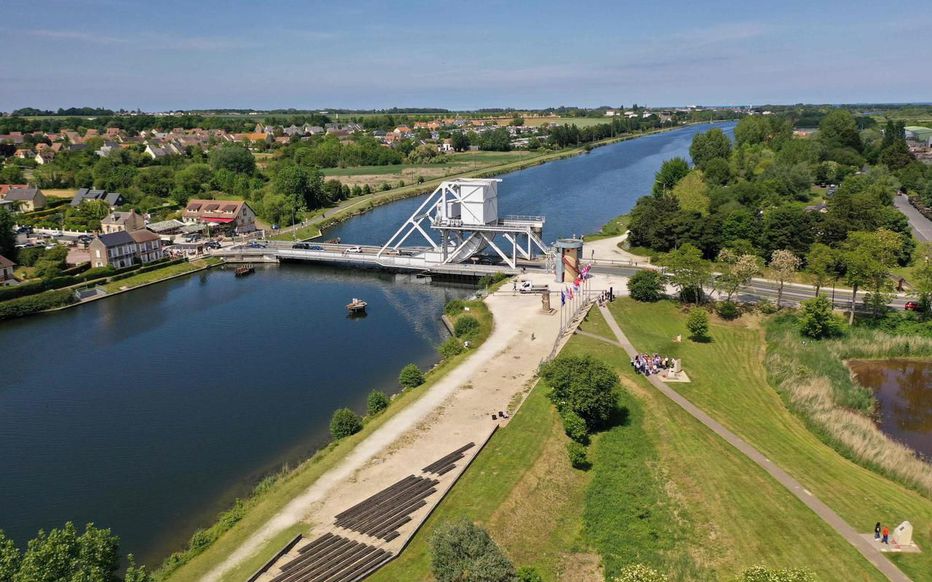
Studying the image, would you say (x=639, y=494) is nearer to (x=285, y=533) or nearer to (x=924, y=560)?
(x=924, y=560)

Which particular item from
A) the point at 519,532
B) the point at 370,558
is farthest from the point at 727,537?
the point at 370,558

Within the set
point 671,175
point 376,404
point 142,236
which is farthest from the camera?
point 671,175

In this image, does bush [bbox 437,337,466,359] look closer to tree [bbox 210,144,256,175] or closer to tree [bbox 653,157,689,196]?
tree [bbox 653,157,689,196]

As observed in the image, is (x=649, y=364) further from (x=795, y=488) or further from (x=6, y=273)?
(x=6, y=273)

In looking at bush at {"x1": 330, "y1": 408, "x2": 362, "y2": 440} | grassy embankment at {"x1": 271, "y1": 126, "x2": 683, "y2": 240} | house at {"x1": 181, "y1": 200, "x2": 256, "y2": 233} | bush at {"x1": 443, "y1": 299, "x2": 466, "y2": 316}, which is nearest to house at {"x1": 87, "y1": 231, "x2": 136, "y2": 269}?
house at {"x1": 181, "y1": 200, "x2": 256, "y2": 233}

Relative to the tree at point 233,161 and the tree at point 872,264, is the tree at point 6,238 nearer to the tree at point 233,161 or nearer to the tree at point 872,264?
the tree at point 233,161

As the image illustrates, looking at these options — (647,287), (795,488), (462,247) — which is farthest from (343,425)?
(462,247)
